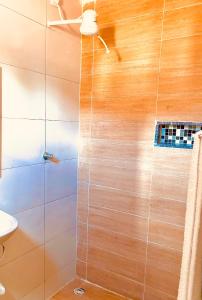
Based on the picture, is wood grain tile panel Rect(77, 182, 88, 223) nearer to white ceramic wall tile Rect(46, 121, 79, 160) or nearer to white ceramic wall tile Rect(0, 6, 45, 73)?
white ceramic wall tile Rect(46, 121, 79, 160)

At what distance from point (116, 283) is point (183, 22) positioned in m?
2.02

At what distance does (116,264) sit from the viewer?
1.92m

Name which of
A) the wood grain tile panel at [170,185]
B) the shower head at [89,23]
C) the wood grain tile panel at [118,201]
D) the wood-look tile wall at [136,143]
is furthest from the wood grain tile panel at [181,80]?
the wood grain tile panel at [118,201]

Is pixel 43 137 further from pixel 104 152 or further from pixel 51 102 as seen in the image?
pixel 104 152

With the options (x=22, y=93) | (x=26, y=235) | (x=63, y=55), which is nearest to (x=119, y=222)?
(x=26, y=235)

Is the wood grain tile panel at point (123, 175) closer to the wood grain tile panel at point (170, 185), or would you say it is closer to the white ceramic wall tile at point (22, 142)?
the wood grain tile panel at point (170, 185)

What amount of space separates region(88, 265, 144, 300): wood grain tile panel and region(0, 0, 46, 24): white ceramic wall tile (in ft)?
6.56

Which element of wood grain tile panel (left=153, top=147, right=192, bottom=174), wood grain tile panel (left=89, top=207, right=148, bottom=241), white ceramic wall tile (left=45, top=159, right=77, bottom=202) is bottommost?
wood grain tile panel (left=89, top=207, right=148, bottom=241)

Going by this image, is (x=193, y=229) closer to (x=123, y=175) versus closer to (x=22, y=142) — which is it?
(x=123, y=175)

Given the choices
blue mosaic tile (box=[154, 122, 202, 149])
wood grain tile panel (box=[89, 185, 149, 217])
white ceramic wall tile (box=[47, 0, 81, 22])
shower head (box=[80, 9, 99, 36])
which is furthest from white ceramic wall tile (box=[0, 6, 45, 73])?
wood grain tile panel (box=[89, 185, 149, 217])

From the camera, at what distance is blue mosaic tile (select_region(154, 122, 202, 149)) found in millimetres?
1553

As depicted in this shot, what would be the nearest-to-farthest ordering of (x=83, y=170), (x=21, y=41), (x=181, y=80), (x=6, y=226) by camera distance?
(x=6, y=226) < (x=21, y=41) < (x=181, y=80) < (x=83, y=170)

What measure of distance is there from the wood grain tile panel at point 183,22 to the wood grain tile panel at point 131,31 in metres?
0.06

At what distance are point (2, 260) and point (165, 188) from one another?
1.17 m
